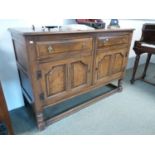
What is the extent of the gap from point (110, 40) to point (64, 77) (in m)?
0.66

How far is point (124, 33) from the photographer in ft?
5.29

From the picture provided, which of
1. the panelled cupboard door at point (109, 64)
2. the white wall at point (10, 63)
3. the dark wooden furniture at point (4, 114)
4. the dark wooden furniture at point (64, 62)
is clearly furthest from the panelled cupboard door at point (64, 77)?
the white wall at point (10, 63)

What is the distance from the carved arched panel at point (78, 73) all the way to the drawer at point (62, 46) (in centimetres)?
15

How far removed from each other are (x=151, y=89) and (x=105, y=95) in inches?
32.3

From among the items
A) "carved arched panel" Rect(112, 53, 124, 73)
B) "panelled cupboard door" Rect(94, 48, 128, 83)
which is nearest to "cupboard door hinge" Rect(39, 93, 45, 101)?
"panelled cupboard door" Rect(94, 48, 128, 83)

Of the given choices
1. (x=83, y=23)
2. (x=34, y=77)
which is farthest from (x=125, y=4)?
(x=34, y=77)

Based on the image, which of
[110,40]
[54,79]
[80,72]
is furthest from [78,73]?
[110,40]

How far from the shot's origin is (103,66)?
1.62 metres

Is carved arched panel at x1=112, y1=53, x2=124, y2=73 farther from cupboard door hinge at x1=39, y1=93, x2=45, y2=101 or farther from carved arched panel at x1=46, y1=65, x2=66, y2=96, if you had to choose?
cupboard door hinge at x1=39, y1=93, x2=45, y2=101

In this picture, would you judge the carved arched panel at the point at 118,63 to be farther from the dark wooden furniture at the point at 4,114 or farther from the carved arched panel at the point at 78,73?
the dark wooden furniture at the point at 4,114

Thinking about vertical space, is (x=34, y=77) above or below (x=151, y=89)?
above

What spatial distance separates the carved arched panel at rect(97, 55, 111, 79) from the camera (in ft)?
5.13

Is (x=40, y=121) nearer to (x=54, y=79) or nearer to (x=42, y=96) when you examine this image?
(x=42, y=96)

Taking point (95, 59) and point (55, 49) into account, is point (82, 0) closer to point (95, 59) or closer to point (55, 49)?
Result: point (55, 49)
